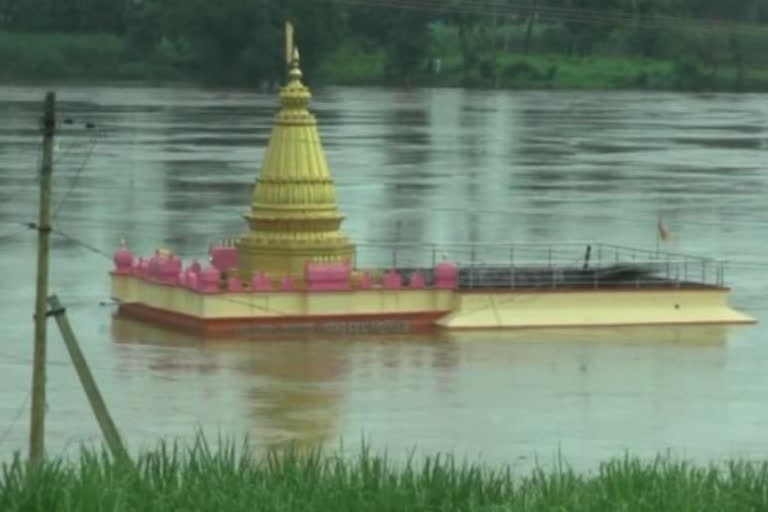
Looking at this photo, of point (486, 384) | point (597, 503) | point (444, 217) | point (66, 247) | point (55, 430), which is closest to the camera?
point (597, 503)

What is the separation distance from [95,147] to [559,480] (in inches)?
1663

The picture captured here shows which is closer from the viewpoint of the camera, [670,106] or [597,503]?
[597,503]

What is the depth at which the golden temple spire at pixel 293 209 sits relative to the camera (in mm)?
30438

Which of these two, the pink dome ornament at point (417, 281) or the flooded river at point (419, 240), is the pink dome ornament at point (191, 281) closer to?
the flooded river at point (419, 240)

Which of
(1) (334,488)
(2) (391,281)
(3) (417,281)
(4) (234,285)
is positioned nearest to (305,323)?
(4) (234,285)

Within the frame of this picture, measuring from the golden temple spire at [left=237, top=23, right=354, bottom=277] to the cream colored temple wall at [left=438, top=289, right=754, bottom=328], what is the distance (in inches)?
46.7

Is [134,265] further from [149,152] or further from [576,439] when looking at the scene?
[149,152]

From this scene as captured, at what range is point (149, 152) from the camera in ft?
188

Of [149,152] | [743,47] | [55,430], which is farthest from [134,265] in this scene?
[743,47]

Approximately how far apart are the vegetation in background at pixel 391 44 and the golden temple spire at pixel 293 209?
5601cm

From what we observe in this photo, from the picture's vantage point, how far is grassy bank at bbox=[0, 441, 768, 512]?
16.2m

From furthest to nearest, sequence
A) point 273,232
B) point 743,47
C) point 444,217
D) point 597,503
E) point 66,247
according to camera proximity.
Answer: point 743,47
point 444,217
point 66,247
point 273,232
point 597,503

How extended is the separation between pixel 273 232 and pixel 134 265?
1931 millimetres

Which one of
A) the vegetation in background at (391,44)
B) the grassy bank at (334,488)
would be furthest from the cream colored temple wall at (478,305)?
the vegetation in background at (391,44)
